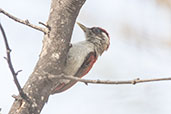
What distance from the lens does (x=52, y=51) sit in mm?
3164

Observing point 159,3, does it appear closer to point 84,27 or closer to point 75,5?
point 75,5

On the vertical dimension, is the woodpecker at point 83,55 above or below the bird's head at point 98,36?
below

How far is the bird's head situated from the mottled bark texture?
207 centimetres

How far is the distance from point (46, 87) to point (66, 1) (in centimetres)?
79

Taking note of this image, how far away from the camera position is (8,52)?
2625 mm

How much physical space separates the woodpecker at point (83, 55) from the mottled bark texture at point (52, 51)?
0.92m

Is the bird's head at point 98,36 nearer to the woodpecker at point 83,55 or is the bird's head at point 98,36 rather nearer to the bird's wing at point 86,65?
the woodpecker at point 83,55

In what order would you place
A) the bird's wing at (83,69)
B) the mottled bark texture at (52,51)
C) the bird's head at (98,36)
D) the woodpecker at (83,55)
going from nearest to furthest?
the mottled bark texture at (52,51)
the woodpecker at (83,55)
the bird's wing at (83,69)
the bird's head at (98,36)

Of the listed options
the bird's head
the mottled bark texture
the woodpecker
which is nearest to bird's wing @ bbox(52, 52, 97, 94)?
the woodpecker

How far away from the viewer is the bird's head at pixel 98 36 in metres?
5.37

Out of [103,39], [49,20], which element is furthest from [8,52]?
[103,39]

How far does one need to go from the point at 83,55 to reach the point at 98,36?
0.89 metres

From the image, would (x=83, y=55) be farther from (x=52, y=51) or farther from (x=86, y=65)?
(x=52, y=51)

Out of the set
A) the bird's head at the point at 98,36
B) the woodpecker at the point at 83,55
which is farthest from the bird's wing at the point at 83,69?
the bird's head at the point at 98,36
